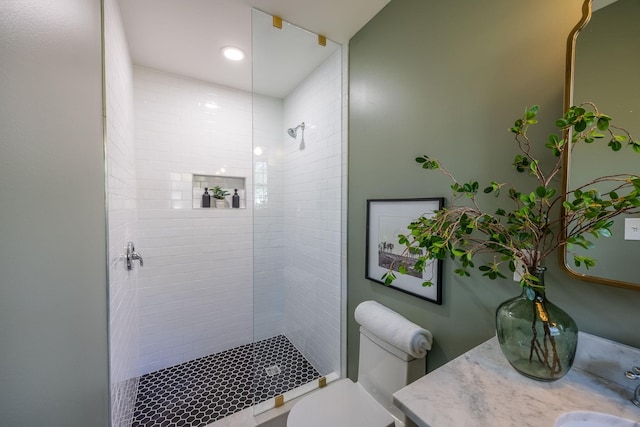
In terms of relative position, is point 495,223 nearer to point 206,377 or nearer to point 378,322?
point 378,322

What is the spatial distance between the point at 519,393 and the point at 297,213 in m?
1.78

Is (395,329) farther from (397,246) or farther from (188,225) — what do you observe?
(188,225)

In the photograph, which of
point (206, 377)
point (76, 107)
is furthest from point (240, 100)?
point (206, 377)

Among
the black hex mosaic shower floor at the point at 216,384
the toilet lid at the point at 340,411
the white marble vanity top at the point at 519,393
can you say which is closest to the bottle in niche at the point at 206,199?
the black hex mosaic shower floor at the point at 216,384

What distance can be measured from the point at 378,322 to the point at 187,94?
254cm

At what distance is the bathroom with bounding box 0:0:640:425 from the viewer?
18.4 inches

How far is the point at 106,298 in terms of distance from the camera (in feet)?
3.45

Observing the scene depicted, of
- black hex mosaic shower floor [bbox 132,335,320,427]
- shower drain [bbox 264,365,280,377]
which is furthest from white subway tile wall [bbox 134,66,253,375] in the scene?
shower drain [bbox 264,365,280,377]

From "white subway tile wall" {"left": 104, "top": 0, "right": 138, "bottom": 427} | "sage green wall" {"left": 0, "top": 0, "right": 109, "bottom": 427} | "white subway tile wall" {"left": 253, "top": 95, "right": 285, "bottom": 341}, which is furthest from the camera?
"white subway tile wall" {"left": 253, "top": 95, "right": 285, "bottom": 341}

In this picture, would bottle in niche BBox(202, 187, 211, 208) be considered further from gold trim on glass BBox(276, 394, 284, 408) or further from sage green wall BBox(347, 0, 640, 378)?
gold trim on glass BBox(276, 394, 284, 408)

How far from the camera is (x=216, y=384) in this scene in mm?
2037

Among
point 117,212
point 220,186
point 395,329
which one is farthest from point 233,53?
point 395,329

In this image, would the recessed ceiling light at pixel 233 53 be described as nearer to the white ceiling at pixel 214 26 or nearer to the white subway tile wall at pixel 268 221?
the white ceiling at pixel 214 26

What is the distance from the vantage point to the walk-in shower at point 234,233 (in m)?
1.90
